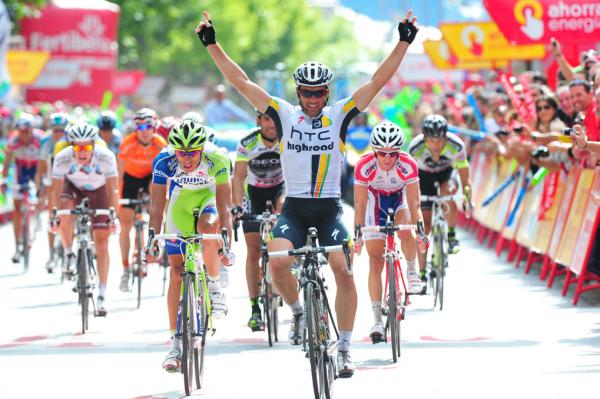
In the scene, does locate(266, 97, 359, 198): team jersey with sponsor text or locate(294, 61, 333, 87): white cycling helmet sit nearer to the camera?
locate(294, 61, 333, 87): white cycling helmet

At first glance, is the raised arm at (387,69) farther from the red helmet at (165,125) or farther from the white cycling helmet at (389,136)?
the red helmet at (165,125)

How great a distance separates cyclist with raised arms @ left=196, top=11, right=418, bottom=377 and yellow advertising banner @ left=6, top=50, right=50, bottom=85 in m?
33.8

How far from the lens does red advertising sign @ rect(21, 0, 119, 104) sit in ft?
180

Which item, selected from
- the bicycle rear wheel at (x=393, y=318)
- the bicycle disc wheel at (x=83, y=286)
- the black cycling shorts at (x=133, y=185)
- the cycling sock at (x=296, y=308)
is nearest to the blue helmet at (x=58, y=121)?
the black cycling shorts at (x=133, y=185)

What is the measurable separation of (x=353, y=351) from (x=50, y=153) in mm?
8623

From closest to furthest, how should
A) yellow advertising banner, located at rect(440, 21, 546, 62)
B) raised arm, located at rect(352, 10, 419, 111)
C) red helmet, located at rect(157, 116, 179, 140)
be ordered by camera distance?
raised arm, located at rect(352, 10, 419, 111)
red helmet, located at rect(157, 116, 179, 140)
yellow advertising banner, located at rect(440, 21, 546, 62)

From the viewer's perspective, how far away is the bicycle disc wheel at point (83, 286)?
14.2 metres

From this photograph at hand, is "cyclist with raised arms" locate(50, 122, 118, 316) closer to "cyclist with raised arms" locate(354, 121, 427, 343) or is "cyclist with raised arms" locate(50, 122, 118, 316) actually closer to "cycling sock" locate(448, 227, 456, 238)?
"cyclist with raised arms" locate(354, 121, 427, 343)

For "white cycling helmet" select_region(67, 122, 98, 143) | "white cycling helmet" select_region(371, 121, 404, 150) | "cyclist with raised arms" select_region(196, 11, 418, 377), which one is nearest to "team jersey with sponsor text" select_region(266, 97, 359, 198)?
"cyclist with raised arms" select_region(196, 11, 418, 377)

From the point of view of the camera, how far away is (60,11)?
55.3 m

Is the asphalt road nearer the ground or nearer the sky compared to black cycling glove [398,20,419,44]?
nearer the ground

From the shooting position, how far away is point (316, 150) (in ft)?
33.9

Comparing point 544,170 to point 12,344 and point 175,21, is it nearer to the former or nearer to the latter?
point 12,344

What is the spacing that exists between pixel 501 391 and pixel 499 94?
45.9 feet
